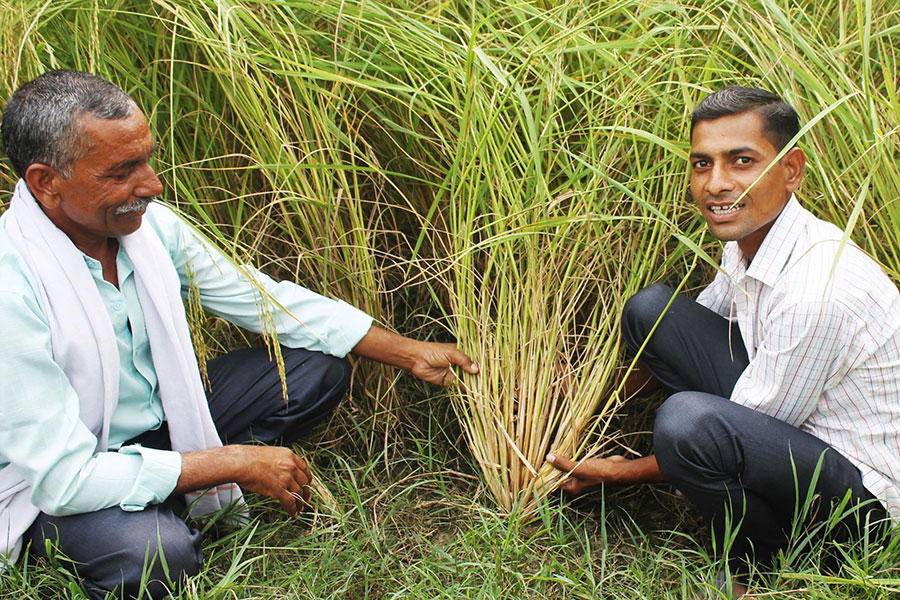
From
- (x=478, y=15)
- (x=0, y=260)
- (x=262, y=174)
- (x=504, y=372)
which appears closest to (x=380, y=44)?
(x=478, y=15)

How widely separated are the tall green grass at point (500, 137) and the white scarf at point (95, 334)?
20 cm

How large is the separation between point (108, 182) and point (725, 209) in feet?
4.00

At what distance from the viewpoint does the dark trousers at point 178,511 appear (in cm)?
174

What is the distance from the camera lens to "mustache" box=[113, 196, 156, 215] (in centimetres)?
175

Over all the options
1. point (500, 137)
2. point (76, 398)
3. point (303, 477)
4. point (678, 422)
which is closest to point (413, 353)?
point (303, 477)

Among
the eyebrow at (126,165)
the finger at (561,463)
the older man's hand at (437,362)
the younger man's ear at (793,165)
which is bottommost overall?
the finger at (561,463)

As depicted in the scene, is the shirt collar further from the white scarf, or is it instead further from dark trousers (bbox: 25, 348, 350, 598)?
the white scarf

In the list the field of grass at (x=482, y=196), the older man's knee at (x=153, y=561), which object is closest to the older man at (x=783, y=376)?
the field of grass at (x=482, y=196)

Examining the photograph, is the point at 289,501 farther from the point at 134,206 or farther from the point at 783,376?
the point at 783,376

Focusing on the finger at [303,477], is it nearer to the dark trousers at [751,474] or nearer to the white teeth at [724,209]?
the dark trousers at [751,474]

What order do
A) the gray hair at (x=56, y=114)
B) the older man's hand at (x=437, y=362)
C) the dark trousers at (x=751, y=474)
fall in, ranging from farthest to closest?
1. the older man's hand at (x=437, y=362)
2. the dark trousers at (x=751, y=474)
3. the gray hair at (x=56, y=114)

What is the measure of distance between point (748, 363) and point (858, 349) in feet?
1.14

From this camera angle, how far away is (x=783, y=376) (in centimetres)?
173

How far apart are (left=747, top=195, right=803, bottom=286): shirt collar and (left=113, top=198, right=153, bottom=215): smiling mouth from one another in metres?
1.25
